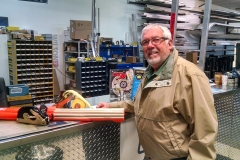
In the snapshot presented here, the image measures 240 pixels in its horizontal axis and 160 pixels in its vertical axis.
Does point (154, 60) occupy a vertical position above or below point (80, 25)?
below

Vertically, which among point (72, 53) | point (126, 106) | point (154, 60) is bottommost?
point (126, 106)

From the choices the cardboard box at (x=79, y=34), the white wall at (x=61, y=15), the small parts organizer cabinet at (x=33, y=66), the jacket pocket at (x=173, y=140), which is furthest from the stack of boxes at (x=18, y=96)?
the jacket pocket at (x=173, y=140)

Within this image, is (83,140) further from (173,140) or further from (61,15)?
(61,15)

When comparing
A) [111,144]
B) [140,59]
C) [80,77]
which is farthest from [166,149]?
[140,59]

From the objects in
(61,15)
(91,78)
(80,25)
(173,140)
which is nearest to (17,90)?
(91,78)

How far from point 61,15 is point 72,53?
992mm

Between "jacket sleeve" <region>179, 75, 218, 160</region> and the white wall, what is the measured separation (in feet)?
15.1

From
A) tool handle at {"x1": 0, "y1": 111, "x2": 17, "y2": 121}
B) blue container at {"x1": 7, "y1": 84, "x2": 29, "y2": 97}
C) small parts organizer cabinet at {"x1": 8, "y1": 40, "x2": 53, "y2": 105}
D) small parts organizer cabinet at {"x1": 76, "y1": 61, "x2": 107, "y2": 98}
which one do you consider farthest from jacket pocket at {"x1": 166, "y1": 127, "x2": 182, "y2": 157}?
small parts organizer cabinet at {"x1": 8, "y1": 40, "x2": 53, "y2": 105}

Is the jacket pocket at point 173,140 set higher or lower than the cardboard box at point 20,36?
lower

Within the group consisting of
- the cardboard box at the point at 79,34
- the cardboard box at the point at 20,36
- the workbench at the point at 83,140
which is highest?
the cardboard box at the point at 79,34

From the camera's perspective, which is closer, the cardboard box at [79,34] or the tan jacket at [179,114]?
the tan jacket at [179,114]

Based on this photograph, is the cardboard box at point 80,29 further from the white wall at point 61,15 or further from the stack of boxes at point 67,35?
the white wall at point 61,15

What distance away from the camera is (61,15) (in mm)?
5520

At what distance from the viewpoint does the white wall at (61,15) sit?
492 centimetres
